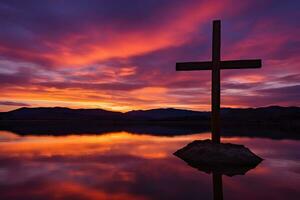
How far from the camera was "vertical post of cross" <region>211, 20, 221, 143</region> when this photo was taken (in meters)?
13.4

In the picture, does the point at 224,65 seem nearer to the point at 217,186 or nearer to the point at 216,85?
the point at 216,85

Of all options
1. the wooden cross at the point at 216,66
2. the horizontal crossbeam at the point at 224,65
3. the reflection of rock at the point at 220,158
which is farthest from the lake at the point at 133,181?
the horizontal crossbeam at the point at 224,65

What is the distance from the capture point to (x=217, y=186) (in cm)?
Result: 824

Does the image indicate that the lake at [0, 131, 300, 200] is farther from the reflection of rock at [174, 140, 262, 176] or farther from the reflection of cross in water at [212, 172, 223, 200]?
the reflection of rock at [174, 140, 262, 176]

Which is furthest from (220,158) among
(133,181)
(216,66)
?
(133,181)

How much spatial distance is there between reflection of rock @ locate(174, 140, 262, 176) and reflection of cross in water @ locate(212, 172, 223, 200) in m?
0.81

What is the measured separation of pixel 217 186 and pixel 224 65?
6.94 meters

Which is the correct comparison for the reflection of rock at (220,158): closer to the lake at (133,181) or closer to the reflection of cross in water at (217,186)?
the lake at (133,181)

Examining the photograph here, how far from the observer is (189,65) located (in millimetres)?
14336

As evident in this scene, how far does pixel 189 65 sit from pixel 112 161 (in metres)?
5.76

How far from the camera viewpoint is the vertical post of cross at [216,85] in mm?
13430

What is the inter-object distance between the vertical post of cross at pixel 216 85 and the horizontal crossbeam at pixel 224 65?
11.6 inches

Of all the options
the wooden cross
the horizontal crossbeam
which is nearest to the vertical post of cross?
the wooden cross

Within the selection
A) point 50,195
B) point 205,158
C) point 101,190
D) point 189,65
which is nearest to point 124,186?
point 101,190
